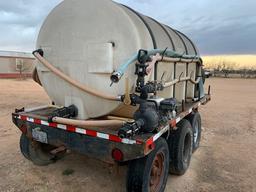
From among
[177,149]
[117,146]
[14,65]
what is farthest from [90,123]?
[14,65]

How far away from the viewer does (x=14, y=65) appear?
105 feet

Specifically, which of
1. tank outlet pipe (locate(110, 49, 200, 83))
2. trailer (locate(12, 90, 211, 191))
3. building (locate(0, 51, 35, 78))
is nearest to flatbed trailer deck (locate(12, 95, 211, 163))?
trailer (locate(12, 90, 211, 191))

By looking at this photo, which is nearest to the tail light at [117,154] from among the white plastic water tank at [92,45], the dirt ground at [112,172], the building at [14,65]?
the dirt ground at [112,172]

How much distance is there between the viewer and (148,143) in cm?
273

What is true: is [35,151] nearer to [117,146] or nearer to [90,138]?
[90,138]

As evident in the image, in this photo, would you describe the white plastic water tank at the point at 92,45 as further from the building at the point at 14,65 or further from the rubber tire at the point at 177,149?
the building at the point at 14,65

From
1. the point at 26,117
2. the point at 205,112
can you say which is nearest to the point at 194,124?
the point at 26,117

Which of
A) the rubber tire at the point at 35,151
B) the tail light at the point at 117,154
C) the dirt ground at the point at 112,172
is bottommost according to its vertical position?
the dirt ground at the point at 112,172

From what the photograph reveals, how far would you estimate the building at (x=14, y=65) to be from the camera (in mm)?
30797

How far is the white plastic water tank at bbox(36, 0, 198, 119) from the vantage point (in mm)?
3074

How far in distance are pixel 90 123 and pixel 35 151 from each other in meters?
1.65

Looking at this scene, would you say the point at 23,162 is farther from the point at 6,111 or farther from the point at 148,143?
the point at 6,111

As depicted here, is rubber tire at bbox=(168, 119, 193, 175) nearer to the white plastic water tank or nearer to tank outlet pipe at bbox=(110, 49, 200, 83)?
the white plastic water tank

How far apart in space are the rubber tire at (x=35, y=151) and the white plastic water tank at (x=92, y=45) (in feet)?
3.12
